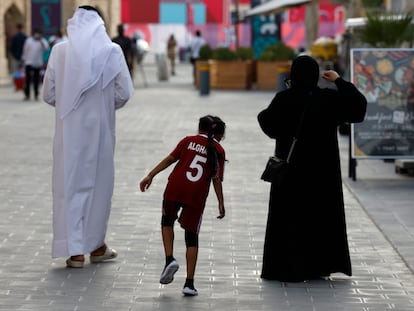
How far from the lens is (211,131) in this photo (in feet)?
25.9

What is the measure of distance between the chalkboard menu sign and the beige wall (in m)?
26.6

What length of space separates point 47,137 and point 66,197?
10996mm

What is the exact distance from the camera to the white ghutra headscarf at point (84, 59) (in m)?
8.95

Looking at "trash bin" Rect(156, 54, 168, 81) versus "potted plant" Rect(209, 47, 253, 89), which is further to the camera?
"trash bin" Rect(156, 54, 168, 81)

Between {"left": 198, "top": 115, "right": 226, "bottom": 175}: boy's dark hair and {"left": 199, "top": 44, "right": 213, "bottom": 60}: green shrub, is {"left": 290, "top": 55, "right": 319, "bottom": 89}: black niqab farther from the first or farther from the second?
{"left": 199, "top": 44, "right": 213, "bottom": 60}: green shrub

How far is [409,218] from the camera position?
37.7ft

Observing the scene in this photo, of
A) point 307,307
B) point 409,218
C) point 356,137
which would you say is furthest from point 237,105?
point 307,307

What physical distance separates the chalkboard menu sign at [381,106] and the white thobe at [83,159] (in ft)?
18.2

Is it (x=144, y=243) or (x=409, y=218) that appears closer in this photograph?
(x=144, y=243)

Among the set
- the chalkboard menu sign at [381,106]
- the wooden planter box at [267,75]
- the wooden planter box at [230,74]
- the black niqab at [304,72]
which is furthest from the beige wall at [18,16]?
the black niqab at [304,72]

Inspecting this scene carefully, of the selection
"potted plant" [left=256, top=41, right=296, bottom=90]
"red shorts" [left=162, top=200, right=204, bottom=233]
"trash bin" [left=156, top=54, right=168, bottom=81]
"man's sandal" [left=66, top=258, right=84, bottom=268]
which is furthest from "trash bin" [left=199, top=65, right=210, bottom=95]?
"red shorts" [left=162, top=200, right=204, bottom=233]

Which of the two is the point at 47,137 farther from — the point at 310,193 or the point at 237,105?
the point at 310,193

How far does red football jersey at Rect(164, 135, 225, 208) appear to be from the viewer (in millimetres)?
7926

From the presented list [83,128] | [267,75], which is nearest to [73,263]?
[83,128]
